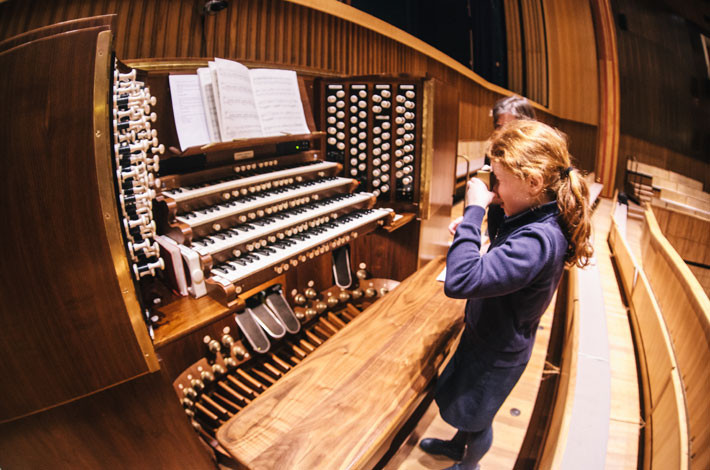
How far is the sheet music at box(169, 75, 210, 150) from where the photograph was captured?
5.14ft

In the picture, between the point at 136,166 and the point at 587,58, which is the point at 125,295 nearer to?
the point at 136,166

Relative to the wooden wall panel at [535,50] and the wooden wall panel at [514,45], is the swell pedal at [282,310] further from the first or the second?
the wooden wall panel at [535,50]

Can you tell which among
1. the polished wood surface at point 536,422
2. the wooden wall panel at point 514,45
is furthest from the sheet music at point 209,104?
the wooden wall panel at point 514,45

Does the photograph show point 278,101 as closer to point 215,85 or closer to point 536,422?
point 215,85

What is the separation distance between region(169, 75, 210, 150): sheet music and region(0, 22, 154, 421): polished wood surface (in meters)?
0.62

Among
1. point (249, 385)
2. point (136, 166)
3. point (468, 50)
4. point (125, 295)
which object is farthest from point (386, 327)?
point (468, 50)

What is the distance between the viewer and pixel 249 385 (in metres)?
1.88

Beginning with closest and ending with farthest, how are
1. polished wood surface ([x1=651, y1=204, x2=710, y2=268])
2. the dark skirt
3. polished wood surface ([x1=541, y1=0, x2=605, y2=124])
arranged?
the dark skirt, polished wood surface ([x1=651, y1=204, x2=710, y2=268]), polished wood surface ([x1=541, y1=0, x2=605, y2=124])

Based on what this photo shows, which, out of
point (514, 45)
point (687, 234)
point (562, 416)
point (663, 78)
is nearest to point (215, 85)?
point (562, 416)

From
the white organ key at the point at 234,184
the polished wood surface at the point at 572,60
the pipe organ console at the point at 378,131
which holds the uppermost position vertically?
the polished wood surface at the point at 572,60

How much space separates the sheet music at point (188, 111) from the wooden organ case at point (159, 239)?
0.04 metres

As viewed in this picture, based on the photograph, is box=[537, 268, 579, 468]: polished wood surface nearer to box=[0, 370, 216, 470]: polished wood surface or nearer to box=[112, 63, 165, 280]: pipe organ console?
box=[0, 370, 216, 470]: polished wood surface

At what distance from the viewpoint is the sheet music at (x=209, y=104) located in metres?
1.61

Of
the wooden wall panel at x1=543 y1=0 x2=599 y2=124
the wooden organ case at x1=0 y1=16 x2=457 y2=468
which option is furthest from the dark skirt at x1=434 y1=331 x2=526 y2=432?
the wooden wall panel at x1=543 y1=0 x2=599 y2=124
